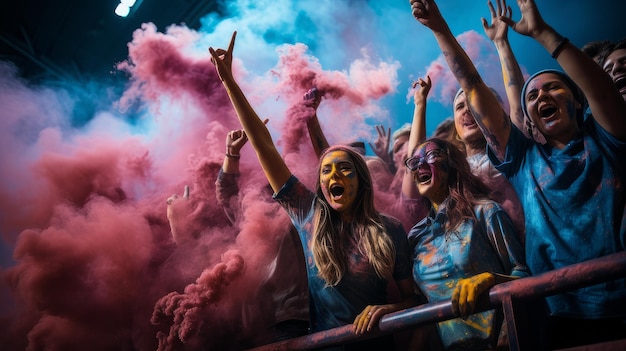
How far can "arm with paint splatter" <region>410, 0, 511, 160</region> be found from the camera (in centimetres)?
329

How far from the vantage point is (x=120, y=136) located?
525cm

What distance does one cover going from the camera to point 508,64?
3.54 meters

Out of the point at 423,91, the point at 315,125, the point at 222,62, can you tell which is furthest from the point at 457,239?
the point at 222,62

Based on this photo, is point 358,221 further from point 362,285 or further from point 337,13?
point 337,13

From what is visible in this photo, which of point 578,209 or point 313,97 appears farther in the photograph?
point 313,97

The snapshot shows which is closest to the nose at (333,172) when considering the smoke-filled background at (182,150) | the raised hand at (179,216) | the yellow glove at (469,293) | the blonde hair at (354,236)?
the blonde hair at (354,236)

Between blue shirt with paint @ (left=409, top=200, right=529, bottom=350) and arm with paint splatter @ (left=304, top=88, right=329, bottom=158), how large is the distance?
1.22 meters

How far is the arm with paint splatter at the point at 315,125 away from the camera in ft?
14.4

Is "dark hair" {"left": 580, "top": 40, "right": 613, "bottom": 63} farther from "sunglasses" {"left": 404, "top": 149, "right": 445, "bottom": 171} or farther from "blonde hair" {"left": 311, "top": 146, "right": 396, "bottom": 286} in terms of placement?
"blonde hair" {"left": 311, "top": 146, "right": 396, "bottom": 286}

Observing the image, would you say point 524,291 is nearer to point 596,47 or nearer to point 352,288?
point 352,288

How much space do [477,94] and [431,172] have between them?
52 cm

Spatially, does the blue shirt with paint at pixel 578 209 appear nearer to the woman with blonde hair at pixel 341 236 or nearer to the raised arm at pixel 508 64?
the raised arm at pixel 508 64

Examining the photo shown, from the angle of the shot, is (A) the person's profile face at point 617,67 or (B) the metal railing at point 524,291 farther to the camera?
(A) the person's profile face at point 617,67

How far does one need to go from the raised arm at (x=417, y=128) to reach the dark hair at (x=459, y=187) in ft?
0.74
